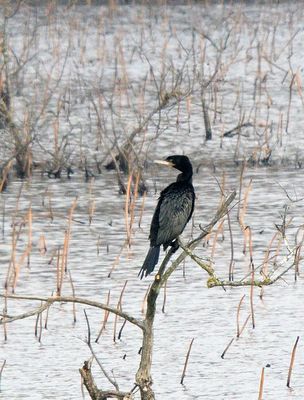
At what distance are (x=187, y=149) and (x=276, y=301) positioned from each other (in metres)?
6.18

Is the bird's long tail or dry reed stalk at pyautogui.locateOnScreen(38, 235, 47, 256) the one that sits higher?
the bird's long tail

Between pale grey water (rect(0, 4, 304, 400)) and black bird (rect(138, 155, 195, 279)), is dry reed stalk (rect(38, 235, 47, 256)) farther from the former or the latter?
black bird (rect(138, 155, 195, 279))

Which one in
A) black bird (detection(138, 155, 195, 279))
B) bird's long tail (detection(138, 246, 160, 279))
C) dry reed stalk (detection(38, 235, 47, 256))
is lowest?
dry reed stalk (detection(38, 235, 47, 256))

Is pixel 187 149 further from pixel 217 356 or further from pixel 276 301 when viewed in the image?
pixel 217 356

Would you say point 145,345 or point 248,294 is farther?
point 248,294

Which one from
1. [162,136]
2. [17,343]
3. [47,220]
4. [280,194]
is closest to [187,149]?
[162,136]

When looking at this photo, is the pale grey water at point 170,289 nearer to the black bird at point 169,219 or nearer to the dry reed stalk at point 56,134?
the dry reed stalk at point 56,134

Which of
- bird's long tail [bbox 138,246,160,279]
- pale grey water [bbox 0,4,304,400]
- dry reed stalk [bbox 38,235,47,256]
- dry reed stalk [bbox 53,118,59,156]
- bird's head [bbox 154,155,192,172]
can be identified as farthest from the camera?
dry reed stalk [bbox 53,118,59,156]

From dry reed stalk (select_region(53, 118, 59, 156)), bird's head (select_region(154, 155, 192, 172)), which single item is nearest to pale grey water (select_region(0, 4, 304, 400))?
dry reed stalk (select_region(53, 118, 59, 156))

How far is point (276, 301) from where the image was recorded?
958 centimetres

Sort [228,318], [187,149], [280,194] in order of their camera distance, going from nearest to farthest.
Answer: [228,318]
[280,194]
[187,149]

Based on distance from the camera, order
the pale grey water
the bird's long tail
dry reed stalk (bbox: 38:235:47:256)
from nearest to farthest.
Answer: the pale grey water → the bird's long tail → dry reed stalk (bbox: 38:235:47:256)

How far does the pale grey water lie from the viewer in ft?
26.0

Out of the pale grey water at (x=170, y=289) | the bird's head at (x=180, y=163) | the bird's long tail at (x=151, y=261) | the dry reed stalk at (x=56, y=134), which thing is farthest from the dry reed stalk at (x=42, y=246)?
the dry reed stalk at (x=56, y=134)
